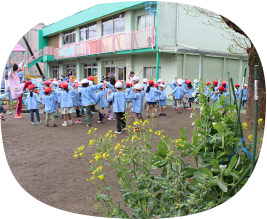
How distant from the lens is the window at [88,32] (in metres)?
3.14

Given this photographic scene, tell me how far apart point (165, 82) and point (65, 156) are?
5.93 metres

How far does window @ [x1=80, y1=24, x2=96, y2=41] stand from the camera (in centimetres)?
314

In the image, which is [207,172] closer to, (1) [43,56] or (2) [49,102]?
(1) [43,56]

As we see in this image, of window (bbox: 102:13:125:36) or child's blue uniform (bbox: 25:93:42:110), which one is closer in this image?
window (bbox: 102:13:125:36)

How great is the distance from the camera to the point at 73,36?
10.3 feet

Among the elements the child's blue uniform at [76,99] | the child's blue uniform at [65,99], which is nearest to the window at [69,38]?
the child's blue uniform at [65,99]

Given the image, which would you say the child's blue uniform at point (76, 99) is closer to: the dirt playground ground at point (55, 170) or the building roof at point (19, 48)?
the dirt playground ground at point (55, 170)

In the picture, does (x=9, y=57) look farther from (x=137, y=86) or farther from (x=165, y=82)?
(x=165, y=82)

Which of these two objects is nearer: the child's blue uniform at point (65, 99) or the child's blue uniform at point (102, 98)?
the child's blue uniform at point (65, 99)

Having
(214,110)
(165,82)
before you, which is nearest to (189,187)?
(214,110)

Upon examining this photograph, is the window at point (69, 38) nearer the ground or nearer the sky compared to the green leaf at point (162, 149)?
nearer the sky

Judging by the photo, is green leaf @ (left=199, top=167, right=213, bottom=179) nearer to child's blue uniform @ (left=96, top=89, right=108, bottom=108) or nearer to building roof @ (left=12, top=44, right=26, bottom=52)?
building roof @ (left=12, top=44, right=26, bottom=52)

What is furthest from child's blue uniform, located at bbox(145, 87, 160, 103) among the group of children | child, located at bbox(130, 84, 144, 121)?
child, located at bbox(130, 84, 144, 121)

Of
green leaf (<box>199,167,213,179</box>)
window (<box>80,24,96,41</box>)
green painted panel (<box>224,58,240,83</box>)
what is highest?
window (<box>80,24,96,41</box>)
